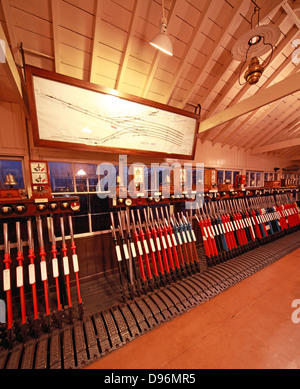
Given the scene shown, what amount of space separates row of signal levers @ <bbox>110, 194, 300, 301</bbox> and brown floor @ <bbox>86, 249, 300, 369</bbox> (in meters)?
0.66

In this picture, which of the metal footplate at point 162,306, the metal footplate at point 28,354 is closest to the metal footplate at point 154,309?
the metal footplate at point 162,306

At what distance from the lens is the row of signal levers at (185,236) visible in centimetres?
238

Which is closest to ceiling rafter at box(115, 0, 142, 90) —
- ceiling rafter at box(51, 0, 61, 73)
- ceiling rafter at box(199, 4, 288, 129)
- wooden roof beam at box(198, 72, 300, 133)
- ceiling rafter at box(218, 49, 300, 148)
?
ceiling rafter at box(51, 0, 61, 73)

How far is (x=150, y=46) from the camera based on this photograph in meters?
2.11

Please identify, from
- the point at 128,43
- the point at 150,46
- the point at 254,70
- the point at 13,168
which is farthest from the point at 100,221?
the point at 254,70

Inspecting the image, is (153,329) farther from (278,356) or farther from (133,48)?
(133,48)

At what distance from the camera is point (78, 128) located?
2.16 metres

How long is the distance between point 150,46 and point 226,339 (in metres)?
3.90

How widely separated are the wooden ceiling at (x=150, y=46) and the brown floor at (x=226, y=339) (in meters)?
3.00

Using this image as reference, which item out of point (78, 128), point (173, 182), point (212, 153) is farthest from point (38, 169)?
point (212, 153)

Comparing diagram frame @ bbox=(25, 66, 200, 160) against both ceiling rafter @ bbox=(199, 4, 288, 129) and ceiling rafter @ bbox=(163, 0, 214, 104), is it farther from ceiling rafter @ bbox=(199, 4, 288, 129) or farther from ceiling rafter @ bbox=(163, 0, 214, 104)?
ceiling rafter @ bbox=(199, 4, 288, 129)

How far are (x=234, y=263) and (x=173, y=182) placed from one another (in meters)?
2.11

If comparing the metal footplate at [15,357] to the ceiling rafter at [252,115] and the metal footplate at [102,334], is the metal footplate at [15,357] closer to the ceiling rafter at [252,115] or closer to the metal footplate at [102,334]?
the metal footplate at [102,334]

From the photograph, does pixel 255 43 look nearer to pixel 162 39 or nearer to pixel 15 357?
pixel 162 39
